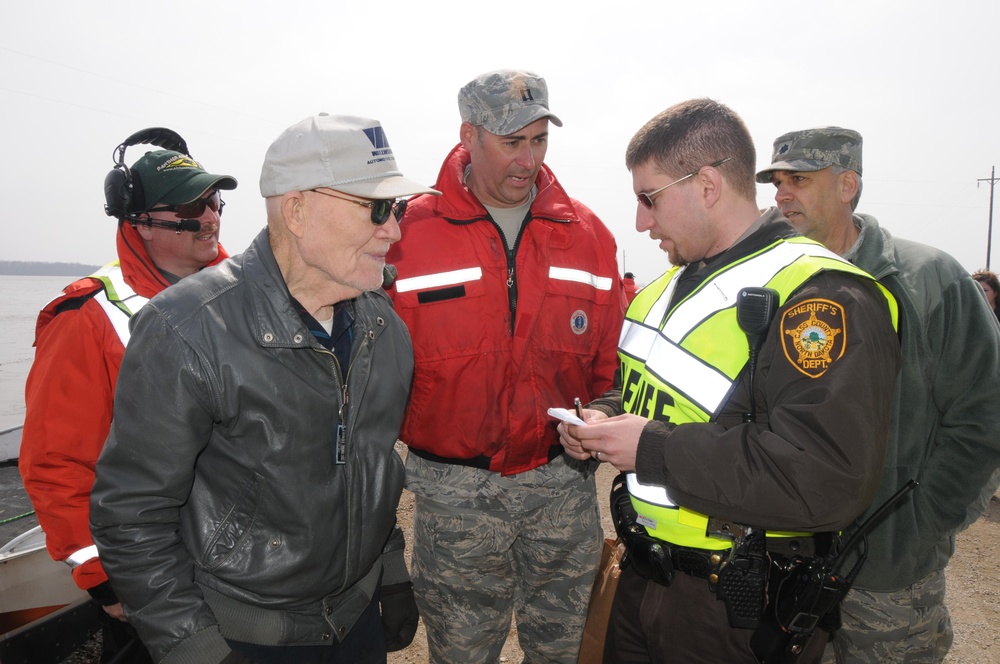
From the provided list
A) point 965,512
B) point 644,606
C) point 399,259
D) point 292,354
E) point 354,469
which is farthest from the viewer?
point 399,259

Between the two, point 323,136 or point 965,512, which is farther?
point 965,512

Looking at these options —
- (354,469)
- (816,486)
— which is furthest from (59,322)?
(816,486)

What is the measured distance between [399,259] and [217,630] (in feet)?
5.82

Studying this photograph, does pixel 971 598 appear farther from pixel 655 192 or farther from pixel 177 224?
pixel 177 224

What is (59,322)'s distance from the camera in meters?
2.51

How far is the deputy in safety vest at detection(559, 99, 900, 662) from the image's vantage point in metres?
1.68

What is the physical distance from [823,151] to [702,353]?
5.47 feet

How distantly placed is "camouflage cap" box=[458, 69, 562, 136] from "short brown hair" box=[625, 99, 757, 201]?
0.99 metres

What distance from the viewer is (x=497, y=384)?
3004mm

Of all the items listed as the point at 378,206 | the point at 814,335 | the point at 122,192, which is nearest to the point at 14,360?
the point at 122,192

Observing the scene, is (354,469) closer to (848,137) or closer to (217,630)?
(217,630)

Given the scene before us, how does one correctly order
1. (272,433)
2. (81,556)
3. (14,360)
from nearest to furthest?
1. (272,433)
2. (81,556)
3. (14,360)

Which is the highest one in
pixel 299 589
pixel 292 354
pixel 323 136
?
pixel 323 136

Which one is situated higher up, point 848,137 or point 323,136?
point 323,136
